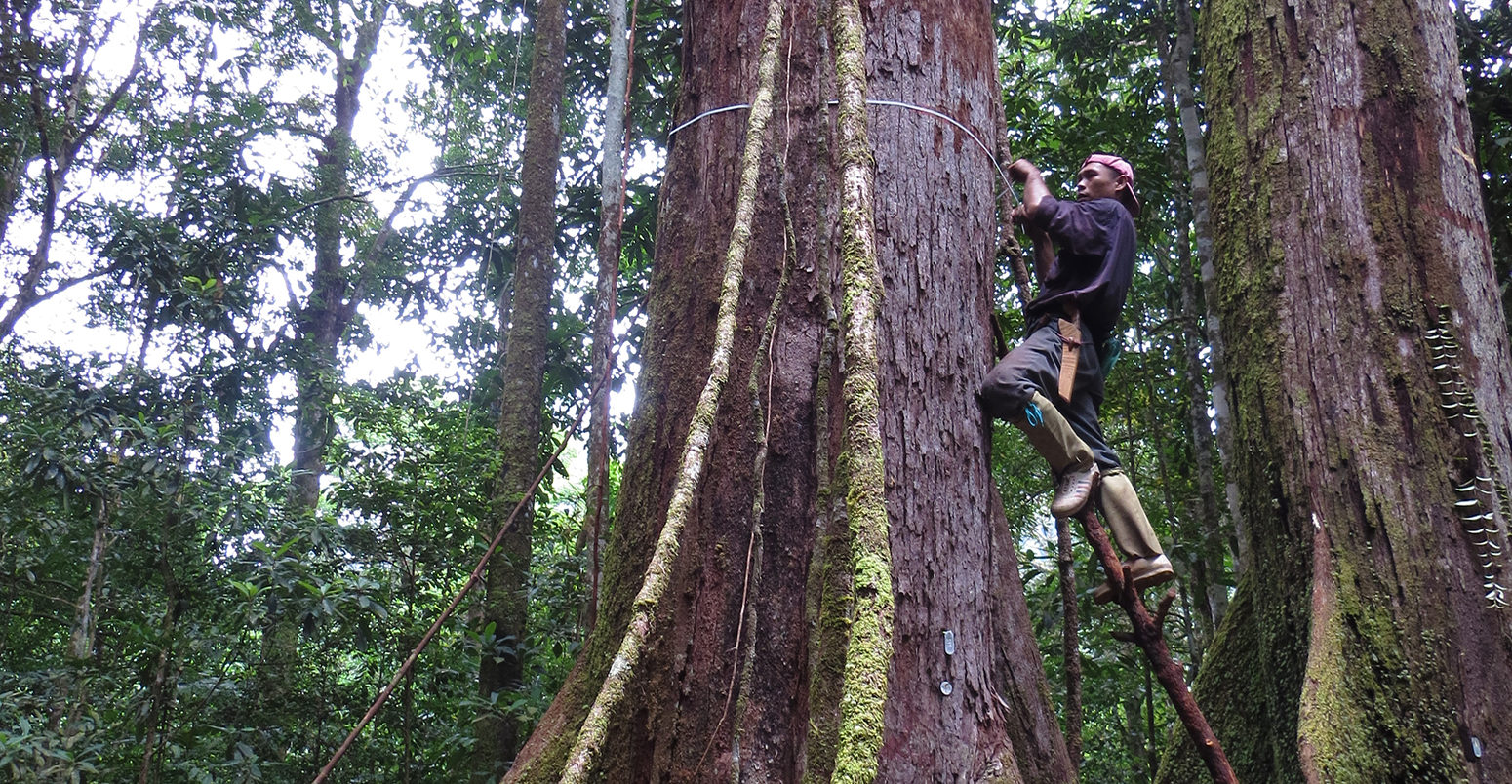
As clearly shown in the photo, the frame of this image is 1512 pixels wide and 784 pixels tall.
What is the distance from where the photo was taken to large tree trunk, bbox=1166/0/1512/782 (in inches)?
92.0

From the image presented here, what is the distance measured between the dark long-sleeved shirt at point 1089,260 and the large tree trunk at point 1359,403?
0.41 meters

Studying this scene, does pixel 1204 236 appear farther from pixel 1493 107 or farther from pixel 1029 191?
pixel 1029 191

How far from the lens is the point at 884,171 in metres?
2.21

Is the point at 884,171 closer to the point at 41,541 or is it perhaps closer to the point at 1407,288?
the point at 1407,288

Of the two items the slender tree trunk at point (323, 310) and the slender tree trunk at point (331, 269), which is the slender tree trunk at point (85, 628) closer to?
the slender tree trunk at point (323, 310)

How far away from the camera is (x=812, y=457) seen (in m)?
1.99

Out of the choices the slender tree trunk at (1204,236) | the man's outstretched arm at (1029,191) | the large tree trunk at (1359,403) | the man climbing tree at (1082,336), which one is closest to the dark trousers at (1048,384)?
the man climbing tree at (1082,336)

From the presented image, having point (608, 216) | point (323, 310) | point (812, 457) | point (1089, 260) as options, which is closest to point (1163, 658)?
point (812, 457)

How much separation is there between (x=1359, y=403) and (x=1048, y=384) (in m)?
0.90

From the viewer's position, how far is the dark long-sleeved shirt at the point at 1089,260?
297 cm

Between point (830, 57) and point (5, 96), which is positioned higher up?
point (5, 96)

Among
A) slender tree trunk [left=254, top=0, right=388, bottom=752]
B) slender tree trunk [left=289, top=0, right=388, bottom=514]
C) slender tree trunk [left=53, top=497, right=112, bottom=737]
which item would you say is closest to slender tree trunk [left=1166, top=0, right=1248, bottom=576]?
slender tree trunk [left=254, top=0, right=388, bottom=752]

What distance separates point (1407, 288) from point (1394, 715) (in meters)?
1.23

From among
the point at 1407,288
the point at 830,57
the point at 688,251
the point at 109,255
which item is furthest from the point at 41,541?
the point at 1407,288
